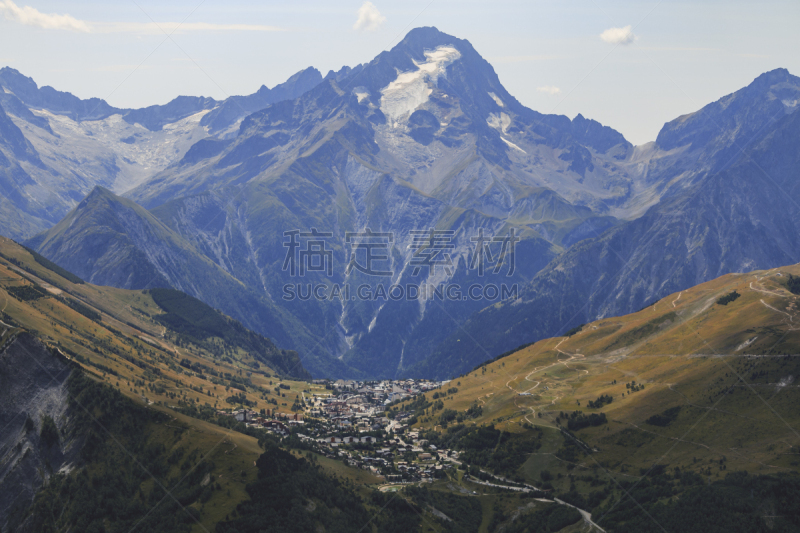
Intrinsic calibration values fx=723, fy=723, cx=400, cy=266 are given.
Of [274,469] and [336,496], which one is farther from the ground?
[274,469]

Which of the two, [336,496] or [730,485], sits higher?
[336,496]

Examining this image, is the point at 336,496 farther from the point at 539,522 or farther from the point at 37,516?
the point at 37,516

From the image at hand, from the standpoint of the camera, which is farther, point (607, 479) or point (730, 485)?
point (607, 479)

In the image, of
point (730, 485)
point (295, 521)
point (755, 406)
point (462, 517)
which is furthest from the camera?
point (755, 406)

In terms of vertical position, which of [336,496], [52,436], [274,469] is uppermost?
[52,436]

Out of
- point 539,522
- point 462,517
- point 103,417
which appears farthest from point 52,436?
point 539,522

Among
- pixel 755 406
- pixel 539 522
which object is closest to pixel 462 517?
pixel 539 522

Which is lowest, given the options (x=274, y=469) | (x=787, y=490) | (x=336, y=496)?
(x=787, y=490)

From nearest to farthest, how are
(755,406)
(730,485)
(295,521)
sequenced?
(295,521) < (730,485) < (755,406)

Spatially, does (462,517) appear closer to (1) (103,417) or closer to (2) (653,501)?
(2) (653,501)
